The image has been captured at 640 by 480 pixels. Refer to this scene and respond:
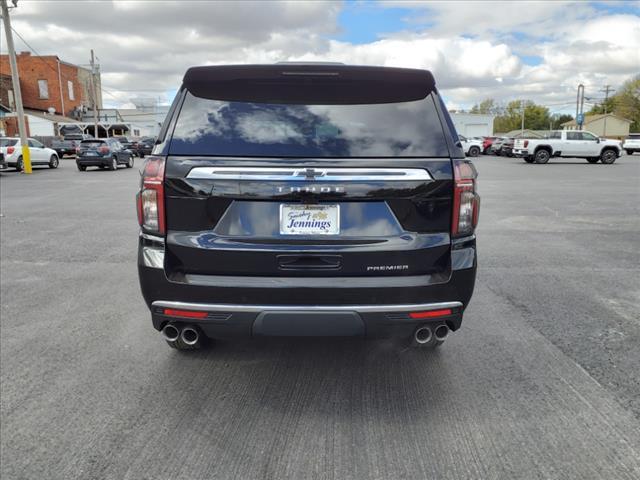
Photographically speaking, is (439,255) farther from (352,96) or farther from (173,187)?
(173,187)

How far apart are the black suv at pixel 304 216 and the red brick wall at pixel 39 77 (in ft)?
210

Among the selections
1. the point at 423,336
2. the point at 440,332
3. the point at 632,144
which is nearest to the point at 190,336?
the point at 423,336

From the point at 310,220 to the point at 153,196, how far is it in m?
0.94

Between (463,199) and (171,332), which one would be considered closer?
(463,199)

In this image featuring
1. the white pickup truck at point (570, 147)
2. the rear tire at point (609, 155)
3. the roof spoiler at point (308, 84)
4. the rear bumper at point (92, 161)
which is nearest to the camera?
the roof spoiler at point (308, 84)

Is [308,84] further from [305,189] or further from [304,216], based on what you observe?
[304,216]

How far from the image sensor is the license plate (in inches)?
121

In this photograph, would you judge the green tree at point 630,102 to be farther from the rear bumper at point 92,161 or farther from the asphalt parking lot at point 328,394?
the asphalt parking lot at point 328,394

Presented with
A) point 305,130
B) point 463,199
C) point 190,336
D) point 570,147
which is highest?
point 305,130

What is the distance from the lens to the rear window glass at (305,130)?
3121 mm

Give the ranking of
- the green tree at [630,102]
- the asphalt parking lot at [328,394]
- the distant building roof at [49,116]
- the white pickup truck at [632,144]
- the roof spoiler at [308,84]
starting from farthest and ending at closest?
the green tree at [630,102] < the distant building roof at [49,116] < the white pickup truck at [632,144] < the roof spoiler at [308,84] < the asphalt parking lot at [328,394]

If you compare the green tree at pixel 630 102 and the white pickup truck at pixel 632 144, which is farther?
the green tree at pixel 630 102

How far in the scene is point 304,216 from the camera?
3084 millimetres

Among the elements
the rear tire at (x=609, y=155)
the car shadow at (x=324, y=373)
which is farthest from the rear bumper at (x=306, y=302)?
the rear tire at (x=609, y=155)
